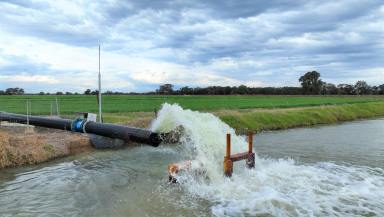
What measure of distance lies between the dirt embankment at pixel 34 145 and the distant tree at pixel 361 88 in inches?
4762

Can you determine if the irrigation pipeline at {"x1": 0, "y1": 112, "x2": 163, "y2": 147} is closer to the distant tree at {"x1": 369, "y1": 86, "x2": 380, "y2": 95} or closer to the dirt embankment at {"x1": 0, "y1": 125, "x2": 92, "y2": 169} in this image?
the dirt embankment at {"x1": 0, "y1": 125, "x2": 92, "y2": 169}

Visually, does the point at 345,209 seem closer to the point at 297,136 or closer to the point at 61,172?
the point at 61,172

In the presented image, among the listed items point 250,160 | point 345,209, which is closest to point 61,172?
point 250,160

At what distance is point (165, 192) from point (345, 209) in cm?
550

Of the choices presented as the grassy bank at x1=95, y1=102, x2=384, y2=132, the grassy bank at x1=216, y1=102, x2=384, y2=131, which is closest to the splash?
the grassy bank at x1=95, y1=102, x2=384, y2=132

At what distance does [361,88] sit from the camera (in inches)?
5167

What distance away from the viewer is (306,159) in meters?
19.5

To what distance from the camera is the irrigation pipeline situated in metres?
15.4

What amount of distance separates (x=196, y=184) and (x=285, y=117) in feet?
84.9

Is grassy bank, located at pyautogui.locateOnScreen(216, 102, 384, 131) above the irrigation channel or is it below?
above

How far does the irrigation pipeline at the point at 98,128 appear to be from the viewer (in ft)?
50.4

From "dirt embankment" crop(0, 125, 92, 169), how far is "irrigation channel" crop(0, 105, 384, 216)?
0.86 m

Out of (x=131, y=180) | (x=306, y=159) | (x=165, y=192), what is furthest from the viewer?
(x=306, y=159)

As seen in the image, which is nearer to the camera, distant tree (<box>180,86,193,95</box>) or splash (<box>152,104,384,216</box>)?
splash (<box>152,104,384,216</box>)
